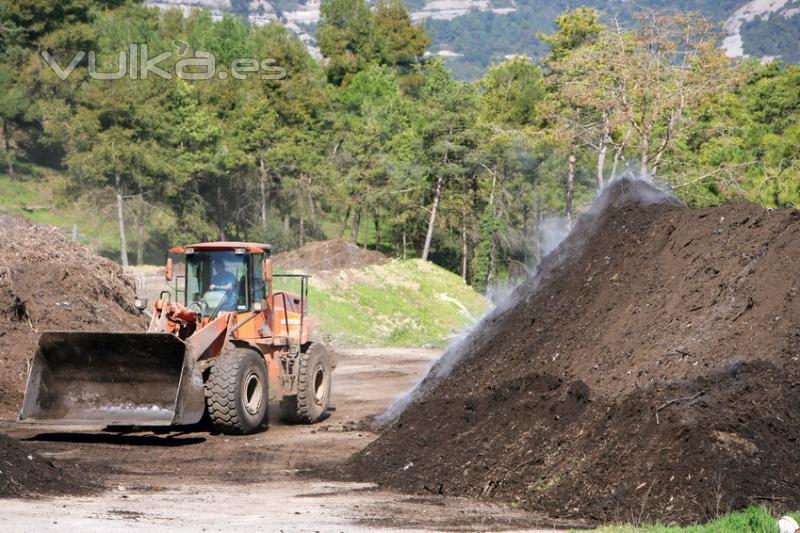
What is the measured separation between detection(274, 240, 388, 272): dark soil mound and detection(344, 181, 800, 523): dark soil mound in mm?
29615

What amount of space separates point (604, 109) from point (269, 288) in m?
29.0

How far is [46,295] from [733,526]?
1583 centimetres

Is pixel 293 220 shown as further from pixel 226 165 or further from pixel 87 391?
pixel 87 391

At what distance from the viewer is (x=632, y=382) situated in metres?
13.3

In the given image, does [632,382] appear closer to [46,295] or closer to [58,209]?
[46,295]

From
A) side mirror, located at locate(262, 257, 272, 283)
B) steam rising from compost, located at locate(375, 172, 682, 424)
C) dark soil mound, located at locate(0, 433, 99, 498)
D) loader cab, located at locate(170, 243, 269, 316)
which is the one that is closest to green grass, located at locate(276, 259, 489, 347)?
steam rising from compost, located at locate(375, 172, 682, 424)

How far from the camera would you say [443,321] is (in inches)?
1745

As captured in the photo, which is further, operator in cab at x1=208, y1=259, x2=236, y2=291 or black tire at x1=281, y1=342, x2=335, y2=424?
black tire at x1=281, y1=342, x2=335, y2=424

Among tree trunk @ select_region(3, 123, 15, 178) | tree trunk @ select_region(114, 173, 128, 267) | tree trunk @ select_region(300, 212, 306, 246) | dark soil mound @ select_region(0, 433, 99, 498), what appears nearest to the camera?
dark soil mound @ select_region(0, 433, 99, 498)

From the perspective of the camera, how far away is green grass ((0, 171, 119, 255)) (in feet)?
180

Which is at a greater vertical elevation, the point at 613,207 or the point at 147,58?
the point at 147,58

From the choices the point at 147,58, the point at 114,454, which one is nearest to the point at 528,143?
the point at 147,58

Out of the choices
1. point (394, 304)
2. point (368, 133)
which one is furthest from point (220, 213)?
point (394, 304)

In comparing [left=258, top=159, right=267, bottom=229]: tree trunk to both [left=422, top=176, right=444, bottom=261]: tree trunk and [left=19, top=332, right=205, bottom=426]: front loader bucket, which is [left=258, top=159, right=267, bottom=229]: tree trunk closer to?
[left=422, top=176, right=444, bottom=261]: tree trunk
